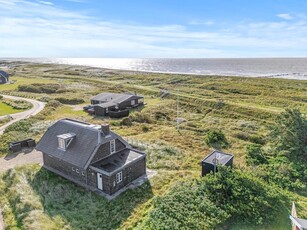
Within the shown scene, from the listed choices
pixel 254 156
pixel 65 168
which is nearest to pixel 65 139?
pixel 65 168

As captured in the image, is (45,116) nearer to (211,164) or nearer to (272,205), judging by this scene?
(211,164)

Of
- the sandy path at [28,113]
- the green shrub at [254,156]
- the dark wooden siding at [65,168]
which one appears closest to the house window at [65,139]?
the dark wooden siding at [65,168]

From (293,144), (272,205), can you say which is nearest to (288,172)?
(293,144)

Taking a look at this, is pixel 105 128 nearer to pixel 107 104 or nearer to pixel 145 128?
pixel 145 128

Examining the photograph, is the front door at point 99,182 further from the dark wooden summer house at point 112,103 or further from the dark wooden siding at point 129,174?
the dark wooden summer house at point 112,103

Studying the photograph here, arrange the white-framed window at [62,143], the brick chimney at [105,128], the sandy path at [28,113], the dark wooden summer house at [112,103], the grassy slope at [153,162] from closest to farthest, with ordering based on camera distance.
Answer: the grassy slope at [153,162], the brick chimney at [105,128], the white-framed window at [62,143], the sandy path at [28,113], the dark wooden summer house at [112,103]

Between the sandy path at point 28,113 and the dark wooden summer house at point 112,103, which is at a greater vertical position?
the dark wooden summer house at point 112,103
